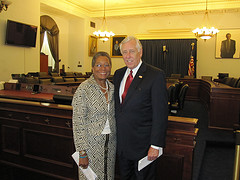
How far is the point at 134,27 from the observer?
13.5 metres

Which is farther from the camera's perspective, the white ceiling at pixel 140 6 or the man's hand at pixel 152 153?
the white ceiling at pixel 140 6

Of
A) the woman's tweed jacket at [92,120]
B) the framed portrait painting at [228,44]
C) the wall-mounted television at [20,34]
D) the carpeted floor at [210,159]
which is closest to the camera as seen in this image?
the woman's tweed jacket at [92,120]

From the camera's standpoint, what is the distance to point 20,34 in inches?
347

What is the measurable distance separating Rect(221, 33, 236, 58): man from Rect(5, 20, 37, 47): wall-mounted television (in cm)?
923

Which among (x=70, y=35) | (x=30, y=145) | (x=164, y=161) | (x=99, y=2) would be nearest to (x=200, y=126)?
(x=164, y=161)

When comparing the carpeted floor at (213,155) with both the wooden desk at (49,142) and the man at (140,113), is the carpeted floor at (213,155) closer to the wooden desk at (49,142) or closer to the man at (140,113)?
the wooden desk at (49,142)

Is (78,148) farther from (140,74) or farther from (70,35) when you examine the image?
(70,35)

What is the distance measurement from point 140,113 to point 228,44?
11.6 metres

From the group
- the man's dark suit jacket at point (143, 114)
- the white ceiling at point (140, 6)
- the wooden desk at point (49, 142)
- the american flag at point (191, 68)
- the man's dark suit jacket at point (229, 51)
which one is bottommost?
the wooden desk at point (49, 142)

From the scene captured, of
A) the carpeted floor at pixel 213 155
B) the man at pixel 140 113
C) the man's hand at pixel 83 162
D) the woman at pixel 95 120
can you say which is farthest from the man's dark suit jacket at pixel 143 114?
the carpeted floor at pixel 213 155

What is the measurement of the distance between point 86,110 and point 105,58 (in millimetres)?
430

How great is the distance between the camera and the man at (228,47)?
1153cm

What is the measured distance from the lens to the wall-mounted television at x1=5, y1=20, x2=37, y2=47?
8.33 meters

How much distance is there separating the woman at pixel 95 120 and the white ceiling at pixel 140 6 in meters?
9.47
